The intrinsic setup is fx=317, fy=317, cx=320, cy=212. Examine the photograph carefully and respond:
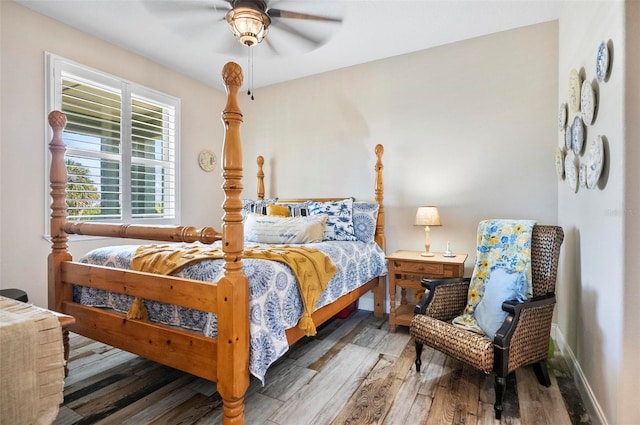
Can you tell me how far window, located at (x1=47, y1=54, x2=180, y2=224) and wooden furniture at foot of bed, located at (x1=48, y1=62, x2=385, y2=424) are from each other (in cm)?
93

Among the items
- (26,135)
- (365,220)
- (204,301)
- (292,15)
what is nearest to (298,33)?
(292,15)

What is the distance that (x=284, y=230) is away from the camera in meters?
2.82

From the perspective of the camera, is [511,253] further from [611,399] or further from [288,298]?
[288,298]

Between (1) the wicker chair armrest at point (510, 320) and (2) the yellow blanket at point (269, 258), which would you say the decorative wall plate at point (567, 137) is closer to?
(1) the wicker chair armrest at point (510, 320)

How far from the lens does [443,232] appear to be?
313 cm

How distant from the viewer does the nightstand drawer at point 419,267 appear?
269 cm

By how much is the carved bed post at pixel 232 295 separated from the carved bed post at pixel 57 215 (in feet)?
4.63

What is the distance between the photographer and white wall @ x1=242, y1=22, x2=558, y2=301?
2.79m

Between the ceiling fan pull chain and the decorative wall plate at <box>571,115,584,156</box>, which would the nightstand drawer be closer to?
the decorative wall plate at <box>571,115,584,156</box>

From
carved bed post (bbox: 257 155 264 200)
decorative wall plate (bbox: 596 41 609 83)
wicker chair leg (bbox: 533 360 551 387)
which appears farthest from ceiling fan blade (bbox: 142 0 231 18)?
wicker chair leg (bbox: 533 360 551 387)

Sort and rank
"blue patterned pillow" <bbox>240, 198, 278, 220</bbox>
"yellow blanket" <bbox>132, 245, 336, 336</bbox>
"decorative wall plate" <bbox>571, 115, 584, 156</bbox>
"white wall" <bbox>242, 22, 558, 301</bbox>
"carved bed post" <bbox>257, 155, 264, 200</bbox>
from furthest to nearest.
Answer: "carved bed post" <bbox>257, 155, 264, 200</bbox>, "blue patterned pillow" <bbox>240, 198, 278, 220</bbox>, "white wall" <bbox>242, 22, 558, 301</bbox>, "decorative wall plate" <bbox>571, 115, 584, 156</bbox>, "yellow blanket" <bbox>132, 245, 336, 336</bbox>

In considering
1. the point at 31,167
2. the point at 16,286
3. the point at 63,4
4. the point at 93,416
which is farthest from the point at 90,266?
the point at 63,4

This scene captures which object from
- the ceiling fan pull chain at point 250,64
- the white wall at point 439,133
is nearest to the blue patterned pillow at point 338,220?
the white wall at point 439,133

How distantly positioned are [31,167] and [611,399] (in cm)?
407
